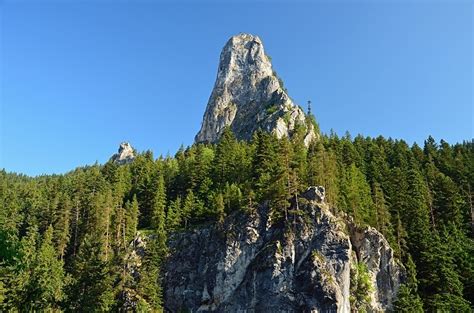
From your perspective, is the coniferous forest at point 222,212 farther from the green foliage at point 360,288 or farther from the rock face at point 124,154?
the rock face at point 124,154

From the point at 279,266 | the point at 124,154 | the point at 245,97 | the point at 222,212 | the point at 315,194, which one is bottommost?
the point at 279,266

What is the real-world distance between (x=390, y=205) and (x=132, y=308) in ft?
145

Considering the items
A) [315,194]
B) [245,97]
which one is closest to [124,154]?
[245,97]

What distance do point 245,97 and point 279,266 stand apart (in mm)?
119572

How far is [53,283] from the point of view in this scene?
54.8 metres

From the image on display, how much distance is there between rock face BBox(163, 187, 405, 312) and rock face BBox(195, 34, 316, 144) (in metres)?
74.4

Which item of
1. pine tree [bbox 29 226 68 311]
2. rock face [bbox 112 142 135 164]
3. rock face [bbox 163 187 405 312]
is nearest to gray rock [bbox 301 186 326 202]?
rock face [bbox 163 187 405 312]

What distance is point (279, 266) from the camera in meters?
58.6

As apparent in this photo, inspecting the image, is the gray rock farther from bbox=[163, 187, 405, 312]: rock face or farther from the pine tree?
the pine tree

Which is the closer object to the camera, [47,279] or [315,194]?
[47,279]

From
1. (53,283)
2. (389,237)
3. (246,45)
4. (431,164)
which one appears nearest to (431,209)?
(389,237)

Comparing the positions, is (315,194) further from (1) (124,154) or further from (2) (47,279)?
(1) (124,154)

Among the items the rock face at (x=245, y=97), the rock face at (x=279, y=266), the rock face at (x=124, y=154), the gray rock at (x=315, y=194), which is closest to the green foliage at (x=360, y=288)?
the rock face at (x=279, y=266)

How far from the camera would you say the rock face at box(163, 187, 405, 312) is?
56188 mm
